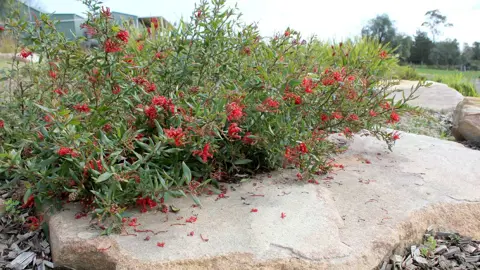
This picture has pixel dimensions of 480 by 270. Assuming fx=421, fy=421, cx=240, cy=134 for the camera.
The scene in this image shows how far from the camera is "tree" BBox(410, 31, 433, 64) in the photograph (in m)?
31.8

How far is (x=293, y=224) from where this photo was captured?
248 cm

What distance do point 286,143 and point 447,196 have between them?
1.28 meters

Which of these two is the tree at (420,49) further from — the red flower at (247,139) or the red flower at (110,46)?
the red flower at (110,46)

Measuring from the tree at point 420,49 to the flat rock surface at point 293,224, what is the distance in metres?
31.1

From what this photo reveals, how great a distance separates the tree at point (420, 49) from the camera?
31750 millimetres

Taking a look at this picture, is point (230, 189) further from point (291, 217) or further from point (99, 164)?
Result: point (99, 164)

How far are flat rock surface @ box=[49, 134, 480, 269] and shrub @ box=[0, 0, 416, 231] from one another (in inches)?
6.7

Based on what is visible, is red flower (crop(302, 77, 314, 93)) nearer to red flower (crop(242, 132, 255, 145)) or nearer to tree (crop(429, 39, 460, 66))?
red flower (crop(242, 132, 255, 145))

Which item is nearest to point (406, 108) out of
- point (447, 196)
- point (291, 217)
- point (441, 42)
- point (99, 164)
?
point (447, 196)

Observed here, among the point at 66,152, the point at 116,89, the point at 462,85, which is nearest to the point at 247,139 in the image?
the point at 116,89

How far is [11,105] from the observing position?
131 inches

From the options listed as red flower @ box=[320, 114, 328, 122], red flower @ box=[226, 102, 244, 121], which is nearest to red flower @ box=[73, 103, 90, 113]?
red flower @ box=[226, 102, 244, 121]

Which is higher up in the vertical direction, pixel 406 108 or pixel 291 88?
pixel 291 88

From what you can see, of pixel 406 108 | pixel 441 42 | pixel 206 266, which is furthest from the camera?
pixel 441 42
